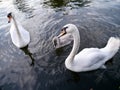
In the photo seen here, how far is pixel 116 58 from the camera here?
730 cm

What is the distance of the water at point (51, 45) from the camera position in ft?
21.6

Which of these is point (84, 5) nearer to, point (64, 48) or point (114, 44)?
point (64, 48)

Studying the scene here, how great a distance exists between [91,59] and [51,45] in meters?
2.41

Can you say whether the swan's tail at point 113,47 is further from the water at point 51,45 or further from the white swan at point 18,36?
the white swan at point 18,36

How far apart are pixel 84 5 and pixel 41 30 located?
3690mm

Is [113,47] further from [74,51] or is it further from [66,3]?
[66,3]

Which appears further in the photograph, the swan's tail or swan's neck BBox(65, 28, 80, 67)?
the swan's tail

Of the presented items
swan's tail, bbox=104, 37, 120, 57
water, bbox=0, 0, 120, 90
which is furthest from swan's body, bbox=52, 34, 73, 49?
swan's tail, bbox=104, 37, 120, 57

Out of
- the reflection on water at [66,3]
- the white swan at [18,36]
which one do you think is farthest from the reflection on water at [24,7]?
the white swan at [18,36]

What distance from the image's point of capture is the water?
259 inches

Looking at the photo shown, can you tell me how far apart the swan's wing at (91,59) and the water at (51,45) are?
0.88 feet

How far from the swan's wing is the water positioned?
0.27 m

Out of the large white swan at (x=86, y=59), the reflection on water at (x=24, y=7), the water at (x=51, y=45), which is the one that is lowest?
the reflection on water at (x=24, y=7)

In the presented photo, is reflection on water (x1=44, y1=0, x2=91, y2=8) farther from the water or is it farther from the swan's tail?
the swan's tail
